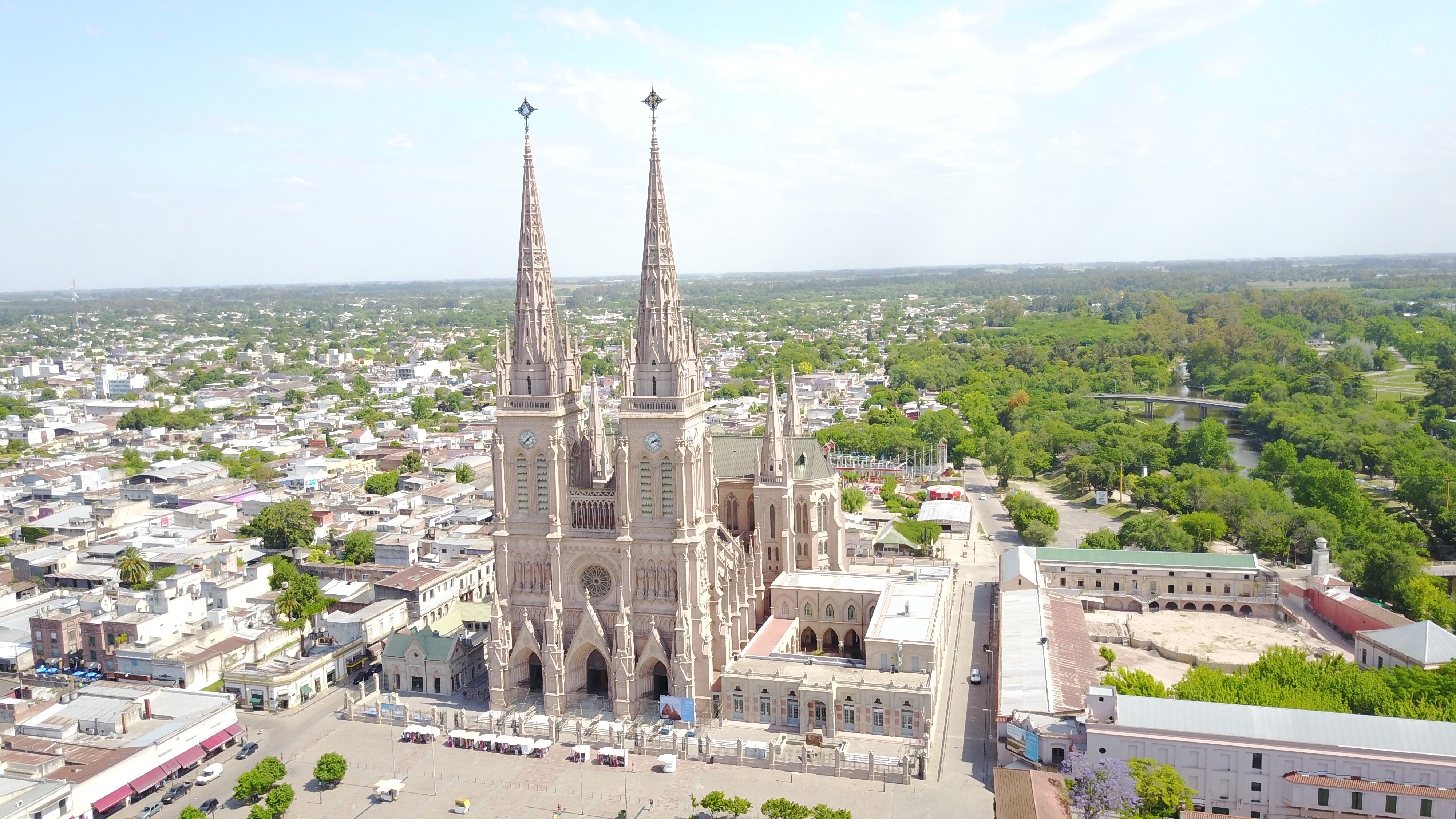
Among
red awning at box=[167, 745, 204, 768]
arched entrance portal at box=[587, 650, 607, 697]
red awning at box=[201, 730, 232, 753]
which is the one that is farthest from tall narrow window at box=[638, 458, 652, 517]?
red awning at box=[167, 745, 204, 768]

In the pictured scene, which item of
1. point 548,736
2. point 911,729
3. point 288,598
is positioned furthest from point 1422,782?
A: point 288,598

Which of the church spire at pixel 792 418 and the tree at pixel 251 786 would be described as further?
the church spire at pixel 792 418

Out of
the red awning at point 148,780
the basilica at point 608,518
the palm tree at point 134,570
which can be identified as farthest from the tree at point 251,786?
the palm tree at point 134,570

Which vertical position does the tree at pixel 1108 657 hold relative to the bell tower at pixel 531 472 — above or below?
below

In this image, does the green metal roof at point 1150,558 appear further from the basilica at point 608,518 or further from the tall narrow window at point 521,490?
the tall narrow window at point 521,490

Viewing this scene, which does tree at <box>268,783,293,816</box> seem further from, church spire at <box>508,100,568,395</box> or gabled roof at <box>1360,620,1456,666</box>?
gabled roof at <box>1360,620,1456,666</box>

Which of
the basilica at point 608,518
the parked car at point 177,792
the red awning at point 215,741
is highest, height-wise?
the basilica at point 608,518
